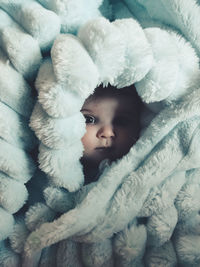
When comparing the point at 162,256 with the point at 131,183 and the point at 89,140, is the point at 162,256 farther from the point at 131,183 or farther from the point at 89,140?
the point at 89,140

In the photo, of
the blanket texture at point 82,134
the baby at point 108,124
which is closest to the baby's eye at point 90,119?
the baby at point 108,124

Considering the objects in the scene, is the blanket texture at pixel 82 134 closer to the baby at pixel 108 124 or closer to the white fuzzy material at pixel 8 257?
the white fuzzy material at pixel 8 257

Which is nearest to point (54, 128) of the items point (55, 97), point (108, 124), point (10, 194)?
point (55, 97)

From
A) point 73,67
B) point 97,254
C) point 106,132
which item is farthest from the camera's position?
point 106,132

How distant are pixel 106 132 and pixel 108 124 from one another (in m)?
0.03

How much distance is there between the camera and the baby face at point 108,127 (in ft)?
2.53

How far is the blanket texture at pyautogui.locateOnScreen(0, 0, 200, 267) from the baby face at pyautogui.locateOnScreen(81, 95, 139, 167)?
14 centimetres

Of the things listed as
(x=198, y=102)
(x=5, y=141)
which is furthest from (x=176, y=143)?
(x=5, y=141)

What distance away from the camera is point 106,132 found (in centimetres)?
76

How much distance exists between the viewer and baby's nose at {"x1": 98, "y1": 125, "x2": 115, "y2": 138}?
0.76 metres

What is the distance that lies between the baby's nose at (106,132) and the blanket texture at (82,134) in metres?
0.14

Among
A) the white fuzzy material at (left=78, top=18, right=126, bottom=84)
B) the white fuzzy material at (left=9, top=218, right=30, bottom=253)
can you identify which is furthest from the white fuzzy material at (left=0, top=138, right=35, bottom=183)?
the white fuzzy material at (left=78, top=18, right=126, bottom=84)

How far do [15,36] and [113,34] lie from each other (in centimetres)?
17

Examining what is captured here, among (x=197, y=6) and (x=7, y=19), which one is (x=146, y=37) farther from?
(x=7, y=19)
